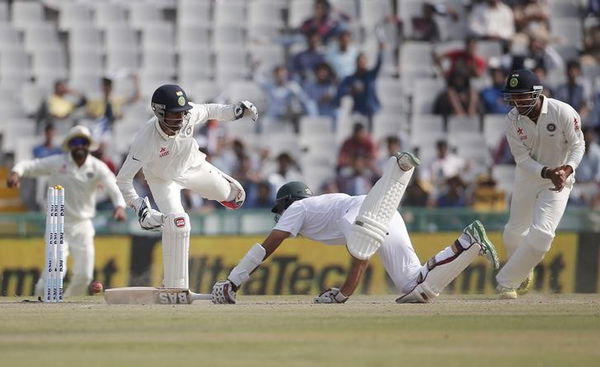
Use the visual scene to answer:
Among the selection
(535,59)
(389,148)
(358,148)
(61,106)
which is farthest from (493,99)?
(61,106)

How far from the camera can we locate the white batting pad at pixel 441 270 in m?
9.70

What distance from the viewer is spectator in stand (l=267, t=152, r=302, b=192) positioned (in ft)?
53.0

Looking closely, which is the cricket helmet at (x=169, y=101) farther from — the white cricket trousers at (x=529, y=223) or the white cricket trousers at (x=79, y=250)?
the white cricket trousers at (x=79, y=250)

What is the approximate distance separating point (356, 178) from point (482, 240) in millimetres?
6521

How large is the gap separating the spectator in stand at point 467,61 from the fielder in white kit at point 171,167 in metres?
7.61

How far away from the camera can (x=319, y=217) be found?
9922 millimetres

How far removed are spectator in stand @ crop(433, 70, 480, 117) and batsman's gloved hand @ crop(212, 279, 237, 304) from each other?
27.1ft

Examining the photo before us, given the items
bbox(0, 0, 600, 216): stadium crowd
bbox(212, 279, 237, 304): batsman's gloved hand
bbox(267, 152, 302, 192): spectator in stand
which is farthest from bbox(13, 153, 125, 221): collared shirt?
bbox(212, 279, 237, 304): batsman's gloved hand

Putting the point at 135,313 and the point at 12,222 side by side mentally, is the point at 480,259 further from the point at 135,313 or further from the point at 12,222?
the point at 135,313

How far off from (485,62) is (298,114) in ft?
8.51

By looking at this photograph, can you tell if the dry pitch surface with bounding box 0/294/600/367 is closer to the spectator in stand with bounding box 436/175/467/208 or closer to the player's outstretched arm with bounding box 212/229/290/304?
the player's outstretched arm with bounding box 212/229/290/304

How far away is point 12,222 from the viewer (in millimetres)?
14656

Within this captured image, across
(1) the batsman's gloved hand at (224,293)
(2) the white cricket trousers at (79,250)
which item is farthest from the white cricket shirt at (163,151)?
(2) the white cricket trousers at (79,250)

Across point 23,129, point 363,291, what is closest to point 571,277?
point 363,291
